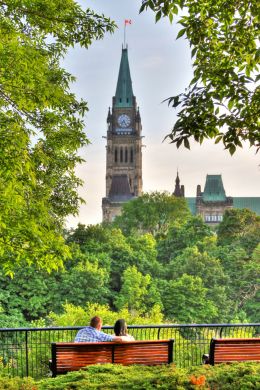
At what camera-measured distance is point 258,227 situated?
7169 cm

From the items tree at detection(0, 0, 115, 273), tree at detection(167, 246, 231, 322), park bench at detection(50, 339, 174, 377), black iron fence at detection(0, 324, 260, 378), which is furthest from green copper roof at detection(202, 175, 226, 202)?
park bench at detection(50, 339, 174, 377)

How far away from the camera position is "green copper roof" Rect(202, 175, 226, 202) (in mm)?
136000

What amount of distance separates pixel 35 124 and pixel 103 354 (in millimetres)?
6547

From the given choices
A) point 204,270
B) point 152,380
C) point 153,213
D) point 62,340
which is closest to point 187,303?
point 204,270

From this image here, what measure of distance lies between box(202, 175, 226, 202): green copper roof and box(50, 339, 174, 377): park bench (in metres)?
128

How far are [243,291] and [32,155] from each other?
50.3m

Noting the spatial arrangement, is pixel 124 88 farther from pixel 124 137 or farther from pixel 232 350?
pixel 232 350

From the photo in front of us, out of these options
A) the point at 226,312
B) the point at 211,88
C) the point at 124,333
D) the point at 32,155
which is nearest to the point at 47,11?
the point at 32,155

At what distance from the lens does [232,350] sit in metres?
8.92

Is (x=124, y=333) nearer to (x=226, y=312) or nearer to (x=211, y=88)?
(x=211, y=88)

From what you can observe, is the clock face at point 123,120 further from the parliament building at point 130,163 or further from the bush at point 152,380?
the bush at point 152,380

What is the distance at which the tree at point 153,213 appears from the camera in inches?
3686

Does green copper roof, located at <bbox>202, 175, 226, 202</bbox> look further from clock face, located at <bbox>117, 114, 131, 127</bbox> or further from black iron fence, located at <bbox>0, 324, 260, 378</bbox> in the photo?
black iron fence, located at <bbox>0, 324, 260, 378</bbox>

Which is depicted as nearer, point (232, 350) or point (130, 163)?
point (232, 350)
